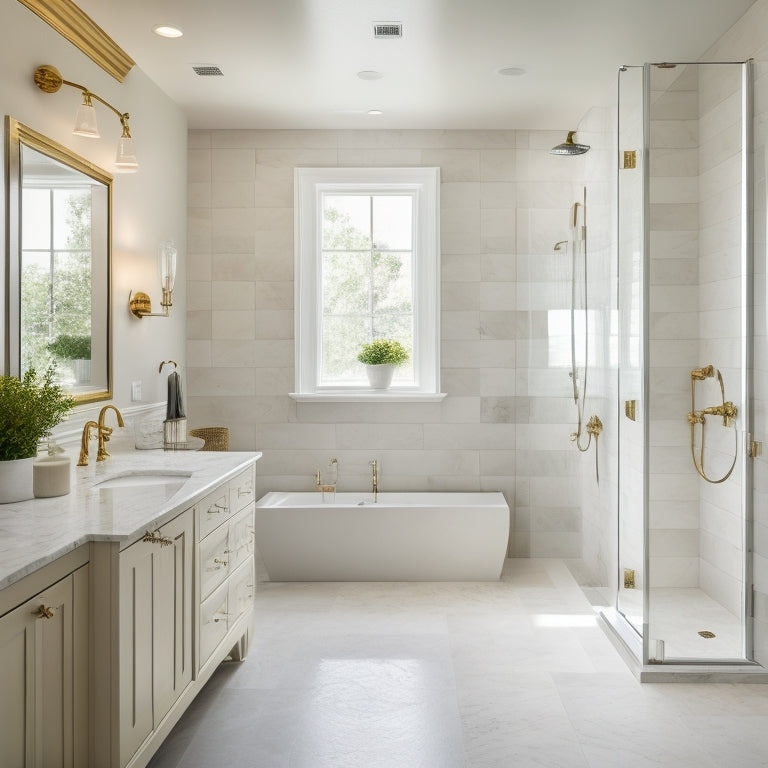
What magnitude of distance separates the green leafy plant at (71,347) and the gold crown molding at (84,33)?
47.3 inches

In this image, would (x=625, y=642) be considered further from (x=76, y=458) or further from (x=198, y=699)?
(x=76, y=458)

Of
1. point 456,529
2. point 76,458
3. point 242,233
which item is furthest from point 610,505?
point 242,233

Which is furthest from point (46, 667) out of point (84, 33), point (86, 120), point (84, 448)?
point (84, 33)

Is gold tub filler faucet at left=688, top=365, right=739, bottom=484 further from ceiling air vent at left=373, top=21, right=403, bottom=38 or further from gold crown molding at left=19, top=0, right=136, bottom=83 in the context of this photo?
gold crown molding at left=19, top=0, right=136, bottom=83

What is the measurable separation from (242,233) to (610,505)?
2.79 m

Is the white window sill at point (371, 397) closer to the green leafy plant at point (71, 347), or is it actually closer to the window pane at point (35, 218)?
the green leafy plant at point (71, 347)

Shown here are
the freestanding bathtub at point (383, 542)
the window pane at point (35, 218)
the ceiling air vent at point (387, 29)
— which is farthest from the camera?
the freestanding bathtub at point (383, 542)

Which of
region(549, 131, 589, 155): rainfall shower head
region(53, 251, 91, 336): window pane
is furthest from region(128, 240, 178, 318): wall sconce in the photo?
region(549, 131, 589, 155): rainfall shower head

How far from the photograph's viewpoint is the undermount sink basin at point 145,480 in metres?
2.59

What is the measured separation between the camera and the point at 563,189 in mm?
3594

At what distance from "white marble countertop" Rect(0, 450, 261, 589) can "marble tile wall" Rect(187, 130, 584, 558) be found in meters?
1.59

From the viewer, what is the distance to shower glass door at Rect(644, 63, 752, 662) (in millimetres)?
2729

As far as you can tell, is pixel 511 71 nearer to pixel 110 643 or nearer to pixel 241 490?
pixel 241 490

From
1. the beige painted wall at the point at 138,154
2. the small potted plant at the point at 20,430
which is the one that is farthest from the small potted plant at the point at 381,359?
the small potted plant at the point at 20,430
